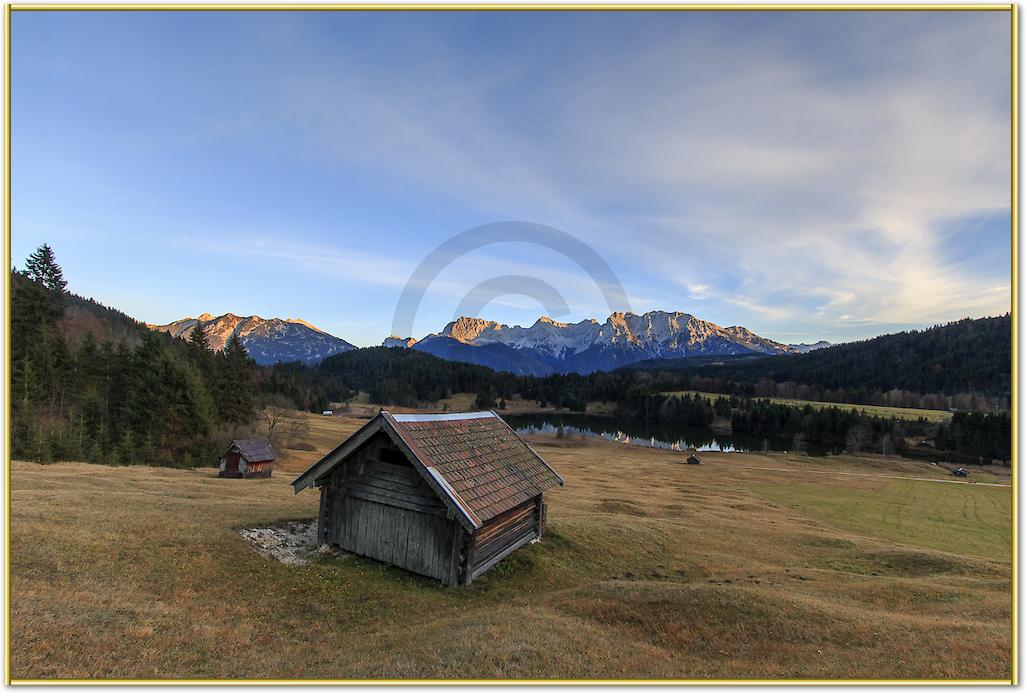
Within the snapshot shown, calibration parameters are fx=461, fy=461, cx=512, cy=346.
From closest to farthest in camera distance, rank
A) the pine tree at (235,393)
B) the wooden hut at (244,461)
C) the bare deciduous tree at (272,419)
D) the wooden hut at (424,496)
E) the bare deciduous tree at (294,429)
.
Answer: the wooden hut at (424,496), the wooden hut at (244,461), the pine tree at (235,393), the bare deciduous tree at (272,419), the bare deciduous tree at (294,429)

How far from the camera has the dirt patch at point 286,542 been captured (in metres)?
18.2

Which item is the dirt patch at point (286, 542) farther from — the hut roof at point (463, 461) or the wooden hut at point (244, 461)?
the wooden hut at point (244, 461)

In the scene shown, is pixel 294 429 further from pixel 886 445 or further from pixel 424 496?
pixel 886 445

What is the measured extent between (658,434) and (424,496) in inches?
5976

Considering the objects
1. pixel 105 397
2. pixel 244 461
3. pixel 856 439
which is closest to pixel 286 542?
pixel 244 461

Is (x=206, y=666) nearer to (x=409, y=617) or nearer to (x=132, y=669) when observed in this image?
(x=132, y=669)

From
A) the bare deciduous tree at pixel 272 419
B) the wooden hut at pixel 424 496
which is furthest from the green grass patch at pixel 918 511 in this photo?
the bare deciduous tree at pixel 272 419

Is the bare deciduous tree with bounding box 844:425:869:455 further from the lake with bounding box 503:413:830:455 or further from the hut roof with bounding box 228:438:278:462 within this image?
the hut roof with bounding box 228:438:278:462

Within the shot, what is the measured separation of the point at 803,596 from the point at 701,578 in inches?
208

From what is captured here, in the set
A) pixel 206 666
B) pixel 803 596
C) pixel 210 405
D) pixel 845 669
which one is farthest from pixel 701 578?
pixel 210 405

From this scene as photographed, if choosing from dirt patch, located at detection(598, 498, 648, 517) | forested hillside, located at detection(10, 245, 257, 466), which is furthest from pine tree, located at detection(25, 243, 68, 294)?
dirt patch, located at detection(598, 498, 648, 517)

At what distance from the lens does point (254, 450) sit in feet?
169

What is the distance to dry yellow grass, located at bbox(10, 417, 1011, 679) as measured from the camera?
10.4 metres

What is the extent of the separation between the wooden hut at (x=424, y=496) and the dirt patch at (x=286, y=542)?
93 centimetres
